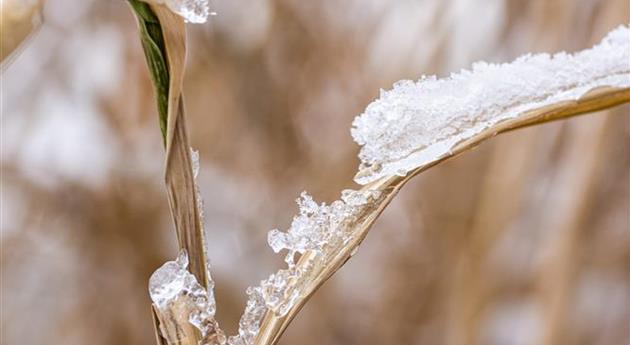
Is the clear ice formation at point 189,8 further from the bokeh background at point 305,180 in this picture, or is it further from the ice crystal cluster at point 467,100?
the bokeh background at point 305,180

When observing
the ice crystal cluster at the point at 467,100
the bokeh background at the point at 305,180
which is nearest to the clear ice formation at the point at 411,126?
the ice crystal cluster at the point at 467,100

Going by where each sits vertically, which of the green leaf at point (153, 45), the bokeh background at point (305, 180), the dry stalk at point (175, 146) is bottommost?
the dry stalk at point (175, 146)

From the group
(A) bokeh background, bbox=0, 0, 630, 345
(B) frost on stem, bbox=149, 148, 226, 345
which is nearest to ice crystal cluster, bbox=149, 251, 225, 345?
(B) frost on stem, bbox=149, 148, 226, 345

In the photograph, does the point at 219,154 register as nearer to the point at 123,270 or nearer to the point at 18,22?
the point at 123,270

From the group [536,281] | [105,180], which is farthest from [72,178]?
[536,281]

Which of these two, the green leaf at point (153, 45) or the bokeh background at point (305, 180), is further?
the bokeh background at point (305, 180)

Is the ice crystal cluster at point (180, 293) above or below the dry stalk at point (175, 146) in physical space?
below
